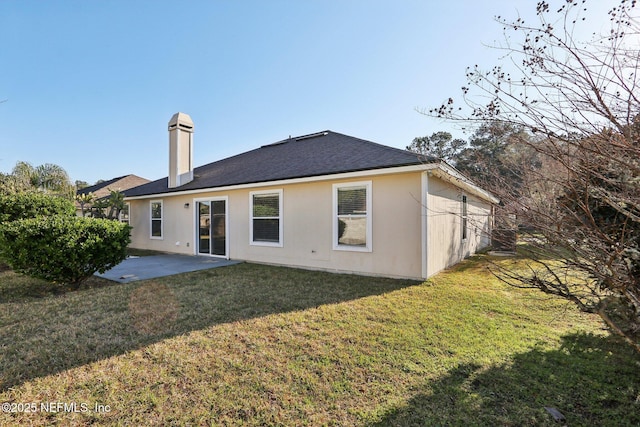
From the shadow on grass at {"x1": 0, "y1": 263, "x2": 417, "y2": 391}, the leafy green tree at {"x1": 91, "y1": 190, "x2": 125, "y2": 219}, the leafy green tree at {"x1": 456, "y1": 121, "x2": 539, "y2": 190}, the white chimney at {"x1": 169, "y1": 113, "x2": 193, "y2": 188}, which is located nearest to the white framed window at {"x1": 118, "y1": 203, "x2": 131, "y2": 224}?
the leafy green tree at {"x1": 91, "y1": 190, "x2": 125, "y2": 219}

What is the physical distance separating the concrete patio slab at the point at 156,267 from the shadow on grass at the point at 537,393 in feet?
24.4

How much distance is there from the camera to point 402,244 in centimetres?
694

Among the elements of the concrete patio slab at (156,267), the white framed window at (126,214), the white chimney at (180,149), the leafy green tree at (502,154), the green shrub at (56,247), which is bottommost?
the concrete patio slab at (156,267)

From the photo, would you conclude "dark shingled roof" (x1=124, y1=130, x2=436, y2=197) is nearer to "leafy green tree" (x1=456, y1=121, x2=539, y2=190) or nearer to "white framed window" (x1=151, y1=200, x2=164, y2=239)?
"white framed window" (x1=151, y1=200, x2=164, y2=239)

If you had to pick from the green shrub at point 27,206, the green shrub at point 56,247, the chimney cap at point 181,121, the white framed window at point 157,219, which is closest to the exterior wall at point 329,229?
the white framed window at point 157,219

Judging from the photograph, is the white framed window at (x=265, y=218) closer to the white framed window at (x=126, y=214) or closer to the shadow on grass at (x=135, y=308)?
the shadow on grass at (x=135, y=308)

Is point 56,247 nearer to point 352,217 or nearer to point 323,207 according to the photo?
point 323,207

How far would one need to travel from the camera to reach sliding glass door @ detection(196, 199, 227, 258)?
1069cm

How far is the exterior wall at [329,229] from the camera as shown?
22.5 ft

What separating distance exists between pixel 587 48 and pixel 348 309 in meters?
4.33

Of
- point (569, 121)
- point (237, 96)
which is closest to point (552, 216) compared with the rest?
point (569, 121)

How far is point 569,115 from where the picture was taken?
1.99m

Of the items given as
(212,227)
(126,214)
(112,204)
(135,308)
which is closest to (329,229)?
(135,308)

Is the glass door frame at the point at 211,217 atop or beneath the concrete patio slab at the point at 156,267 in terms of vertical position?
atop
